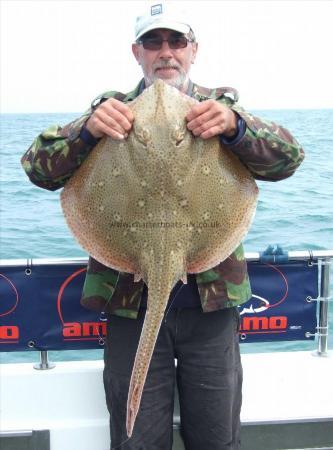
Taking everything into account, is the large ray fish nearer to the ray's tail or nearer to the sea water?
the ray's tail

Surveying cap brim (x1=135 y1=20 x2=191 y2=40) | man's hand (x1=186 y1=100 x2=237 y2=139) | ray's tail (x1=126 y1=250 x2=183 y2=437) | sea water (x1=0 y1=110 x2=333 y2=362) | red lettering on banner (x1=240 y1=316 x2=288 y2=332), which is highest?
cap brim (x1=135 y1=20 x2=191 y2=40)

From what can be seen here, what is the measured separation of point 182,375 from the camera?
9.66 feet

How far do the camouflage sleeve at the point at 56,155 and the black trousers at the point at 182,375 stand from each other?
31.6 inches

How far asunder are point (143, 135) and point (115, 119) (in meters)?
0.13

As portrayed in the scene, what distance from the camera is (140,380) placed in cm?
226

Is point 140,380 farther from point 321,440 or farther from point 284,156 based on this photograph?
point 321,440

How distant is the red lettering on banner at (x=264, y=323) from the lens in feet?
12.6

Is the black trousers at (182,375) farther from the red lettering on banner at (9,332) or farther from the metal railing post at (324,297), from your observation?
the metal railing post at (324,297)

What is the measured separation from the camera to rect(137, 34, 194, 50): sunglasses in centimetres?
267

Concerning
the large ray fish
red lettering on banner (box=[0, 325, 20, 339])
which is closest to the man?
the large ray fish

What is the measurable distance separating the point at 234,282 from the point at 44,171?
107 cm

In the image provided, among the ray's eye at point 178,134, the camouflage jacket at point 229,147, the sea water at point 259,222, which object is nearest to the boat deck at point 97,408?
the camouflage jacket at point 229,147

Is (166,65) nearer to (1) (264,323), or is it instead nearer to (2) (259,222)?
(1) (264,323)

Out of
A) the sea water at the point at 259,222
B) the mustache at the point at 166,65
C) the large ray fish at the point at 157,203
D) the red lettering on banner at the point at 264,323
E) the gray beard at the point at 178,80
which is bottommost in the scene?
the sea water at the point at 259,222
